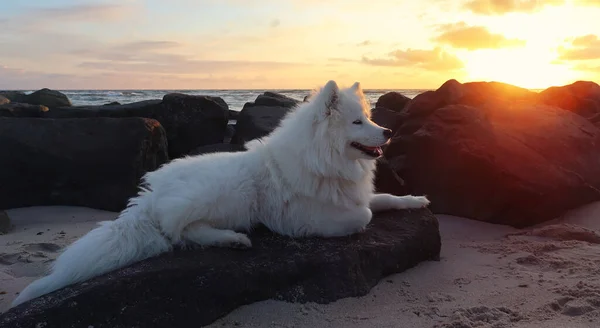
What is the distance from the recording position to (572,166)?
711 cm

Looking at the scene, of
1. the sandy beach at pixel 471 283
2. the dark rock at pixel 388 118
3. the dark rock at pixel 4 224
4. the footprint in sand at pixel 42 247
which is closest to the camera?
the sandy beach at pixel 471 283

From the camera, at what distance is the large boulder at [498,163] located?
6.10m

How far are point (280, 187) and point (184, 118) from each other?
277 inches

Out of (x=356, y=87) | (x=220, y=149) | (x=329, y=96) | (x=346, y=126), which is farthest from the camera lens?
(x=220, y=149)

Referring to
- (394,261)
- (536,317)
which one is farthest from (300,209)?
(536,317)

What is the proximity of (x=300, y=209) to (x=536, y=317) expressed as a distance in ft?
6.67

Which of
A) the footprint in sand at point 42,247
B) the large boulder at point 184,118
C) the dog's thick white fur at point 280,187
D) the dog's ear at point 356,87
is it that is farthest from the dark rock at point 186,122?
the dog's ear at point 356,87

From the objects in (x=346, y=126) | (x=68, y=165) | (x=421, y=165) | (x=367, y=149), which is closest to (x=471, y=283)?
(x=367, y=149)

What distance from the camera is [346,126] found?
4434 mm

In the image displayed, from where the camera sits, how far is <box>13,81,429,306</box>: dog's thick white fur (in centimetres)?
407

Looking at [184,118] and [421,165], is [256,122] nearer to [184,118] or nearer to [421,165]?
[184,118]

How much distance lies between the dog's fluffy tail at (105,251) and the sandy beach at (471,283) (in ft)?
2.21

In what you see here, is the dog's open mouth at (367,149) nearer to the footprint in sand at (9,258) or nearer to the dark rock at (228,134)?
the footprint in sand at (9,258)

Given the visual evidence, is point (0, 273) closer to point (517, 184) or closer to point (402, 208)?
point (402, 208)
